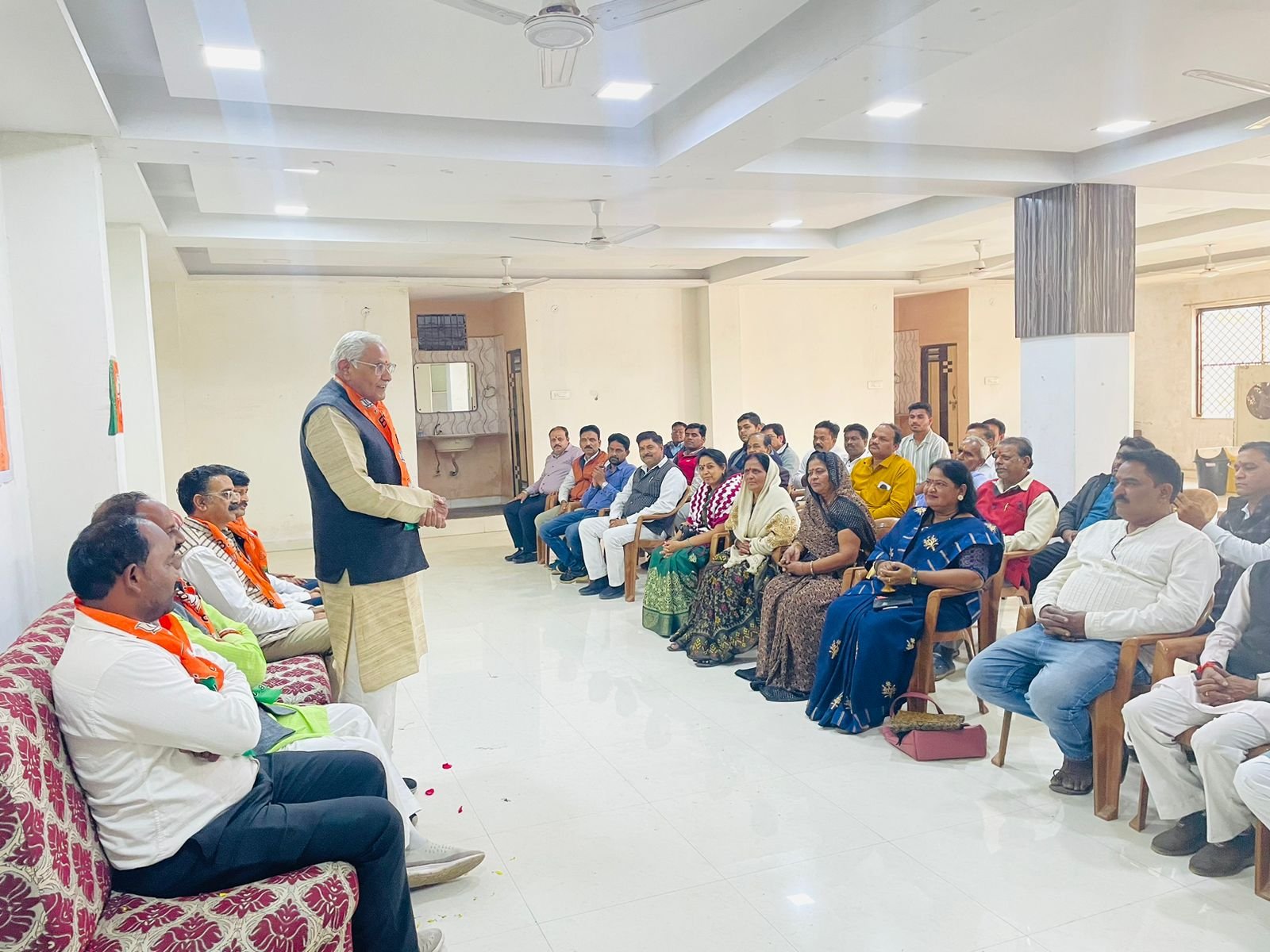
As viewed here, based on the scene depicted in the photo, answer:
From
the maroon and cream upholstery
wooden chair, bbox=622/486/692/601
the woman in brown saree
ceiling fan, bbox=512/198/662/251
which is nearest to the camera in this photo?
the maroon and cream upholstery

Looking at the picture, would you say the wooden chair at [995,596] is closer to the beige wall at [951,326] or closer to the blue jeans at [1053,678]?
the blue jeans at [1053,678]

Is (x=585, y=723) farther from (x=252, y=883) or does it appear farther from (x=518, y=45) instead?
(x=518, y=45)

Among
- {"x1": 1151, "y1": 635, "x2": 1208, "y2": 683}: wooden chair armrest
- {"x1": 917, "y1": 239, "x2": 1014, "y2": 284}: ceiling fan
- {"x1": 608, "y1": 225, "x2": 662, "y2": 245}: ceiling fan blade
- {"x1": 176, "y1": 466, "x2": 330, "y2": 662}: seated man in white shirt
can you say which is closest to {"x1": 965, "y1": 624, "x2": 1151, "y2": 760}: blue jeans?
{"x1": 1151, "y1": 635, "x2": 1208, "y2": 683}: wooden chair armrest

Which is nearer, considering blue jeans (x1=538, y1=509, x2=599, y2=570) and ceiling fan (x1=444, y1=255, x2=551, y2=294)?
blue jeans (x1=538, y1=509, x2=599, y2=570)

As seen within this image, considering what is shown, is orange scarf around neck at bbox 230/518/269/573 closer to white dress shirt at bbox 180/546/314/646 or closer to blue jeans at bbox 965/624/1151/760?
white dress shirt at bbox 180/546/314/646

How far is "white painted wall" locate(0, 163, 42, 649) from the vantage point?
3.25m

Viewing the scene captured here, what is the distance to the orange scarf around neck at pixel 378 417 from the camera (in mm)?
2990

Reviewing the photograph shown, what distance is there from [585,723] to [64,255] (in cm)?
280

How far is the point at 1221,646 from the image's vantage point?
2.90 metres

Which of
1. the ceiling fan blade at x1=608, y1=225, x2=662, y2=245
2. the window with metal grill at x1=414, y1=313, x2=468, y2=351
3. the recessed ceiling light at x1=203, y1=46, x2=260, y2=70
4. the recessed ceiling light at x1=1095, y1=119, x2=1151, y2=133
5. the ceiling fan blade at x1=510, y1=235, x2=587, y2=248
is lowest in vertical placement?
the window with metal grill at x1=414, y1=313, x2=468, y2=351

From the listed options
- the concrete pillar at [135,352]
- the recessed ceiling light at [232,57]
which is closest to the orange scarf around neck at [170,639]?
the recessed ceiling light at [232,57]

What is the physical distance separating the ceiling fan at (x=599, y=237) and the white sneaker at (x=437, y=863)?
4391mm

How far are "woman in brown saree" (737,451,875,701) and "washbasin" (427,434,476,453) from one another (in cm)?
810

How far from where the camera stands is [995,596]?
4.47 m
